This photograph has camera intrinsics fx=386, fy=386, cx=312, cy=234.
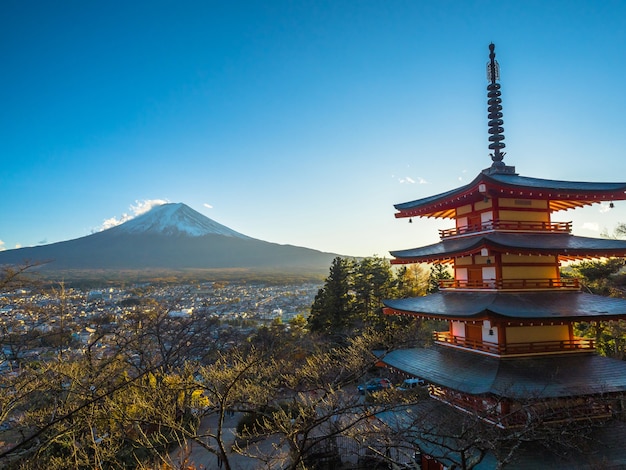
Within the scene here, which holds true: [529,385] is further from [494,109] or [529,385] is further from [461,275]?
[494,109]

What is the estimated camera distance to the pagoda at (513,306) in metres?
8.29

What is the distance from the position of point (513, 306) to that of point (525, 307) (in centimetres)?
27

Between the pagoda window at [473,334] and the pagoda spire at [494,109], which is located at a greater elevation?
the pagoda spire at [494,109]

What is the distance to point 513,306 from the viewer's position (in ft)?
29.5

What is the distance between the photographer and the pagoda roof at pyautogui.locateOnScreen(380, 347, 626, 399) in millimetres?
7914

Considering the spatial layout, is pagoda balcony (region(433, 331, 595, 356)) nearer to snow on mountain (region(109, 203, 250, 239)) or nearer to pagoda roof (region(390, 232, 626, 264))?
pagoda roof (region(390, 232, 626, 264))

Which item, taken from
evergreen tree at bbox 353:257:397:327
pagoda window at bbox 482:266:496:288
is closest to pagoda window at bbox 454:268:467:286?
pagoda window at bbox 482:266:496:288

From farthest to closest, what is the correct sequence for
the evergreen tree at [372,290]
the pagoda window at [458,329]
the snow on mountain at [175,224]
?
the snow on mountain at [175,224]
the evergreen tree at [372,290]
the pagoda window at [458,329]

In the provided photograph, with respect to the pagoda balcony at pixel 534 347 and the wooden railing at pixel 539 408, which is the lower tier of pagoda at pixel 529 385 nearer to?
the wooden railing at pixel 539 408

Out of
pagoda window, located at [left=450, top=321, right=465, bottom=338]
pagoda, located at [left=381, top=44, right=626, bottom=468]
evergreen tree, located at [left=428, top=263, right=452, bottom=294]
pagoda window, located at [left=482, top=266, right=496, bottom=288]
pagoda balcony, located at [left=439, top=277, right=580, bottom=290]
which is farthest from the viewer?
evergreen tree, located at [left=428, top=263, right=452, bottom=294]

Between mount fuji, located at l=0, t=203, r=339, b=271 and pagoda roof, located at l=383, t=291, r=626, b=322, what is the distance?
66281 mm

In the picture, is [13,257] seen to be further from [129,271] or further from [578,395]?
[578,395]

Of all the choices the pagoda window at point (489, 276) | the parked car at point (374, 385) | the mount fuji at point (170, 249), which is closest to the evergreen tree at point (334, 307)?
the parked car at point (374, 385)

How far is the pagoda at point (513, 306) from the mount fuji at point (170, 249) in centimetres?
6609
